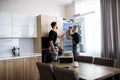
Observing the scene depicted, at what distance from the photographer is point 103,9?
3844 mm

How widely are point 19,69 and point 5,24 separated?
50.1 inches

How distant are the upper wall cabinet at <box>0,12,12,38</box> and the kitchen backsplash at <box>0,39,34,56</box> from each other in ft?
0.95

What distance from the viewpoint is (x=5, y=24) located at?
11.8 feet

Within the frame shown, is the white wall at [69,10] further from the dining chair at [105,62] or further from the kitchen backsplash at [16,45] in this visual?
the dining chair at [105,62]

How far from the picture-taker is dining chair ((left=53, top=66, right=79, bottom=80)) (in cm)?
172

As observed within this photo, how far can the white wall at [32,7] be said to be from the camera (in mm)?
3984

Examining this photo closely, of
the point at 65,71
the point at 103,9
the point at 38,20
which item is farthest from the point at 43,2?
the point at 65,71

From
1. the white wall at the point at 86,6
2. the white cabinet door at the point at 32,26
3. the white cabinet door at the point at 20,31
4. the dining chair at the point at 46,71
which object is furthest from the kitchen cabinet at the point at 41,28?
the dining chair at the point at 46,71

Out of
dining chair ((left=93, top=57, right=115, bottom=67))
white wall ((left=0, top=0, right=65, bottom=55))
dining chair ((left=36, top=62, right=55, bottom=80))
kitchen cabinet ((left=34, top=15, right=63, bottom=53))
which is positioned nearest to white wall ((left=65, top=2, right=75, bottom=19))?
white wall ((left=0, top=0, right=65, bottom=55))

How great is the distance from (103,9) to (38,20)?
1.99 metres

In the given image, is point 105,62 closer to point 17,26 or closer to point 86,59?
point 86,59

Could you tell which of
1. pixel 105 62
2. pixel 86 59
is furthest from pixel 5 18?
pixel 105 62

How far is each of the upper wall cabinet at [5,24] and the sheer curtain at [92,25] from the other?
8.01 feet

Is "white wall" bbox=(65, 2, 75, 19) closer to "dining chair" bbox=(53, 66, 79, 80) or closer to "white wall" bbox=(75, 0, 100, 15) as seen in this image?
"white wall" bbox=(75, 0, 100, 15)
